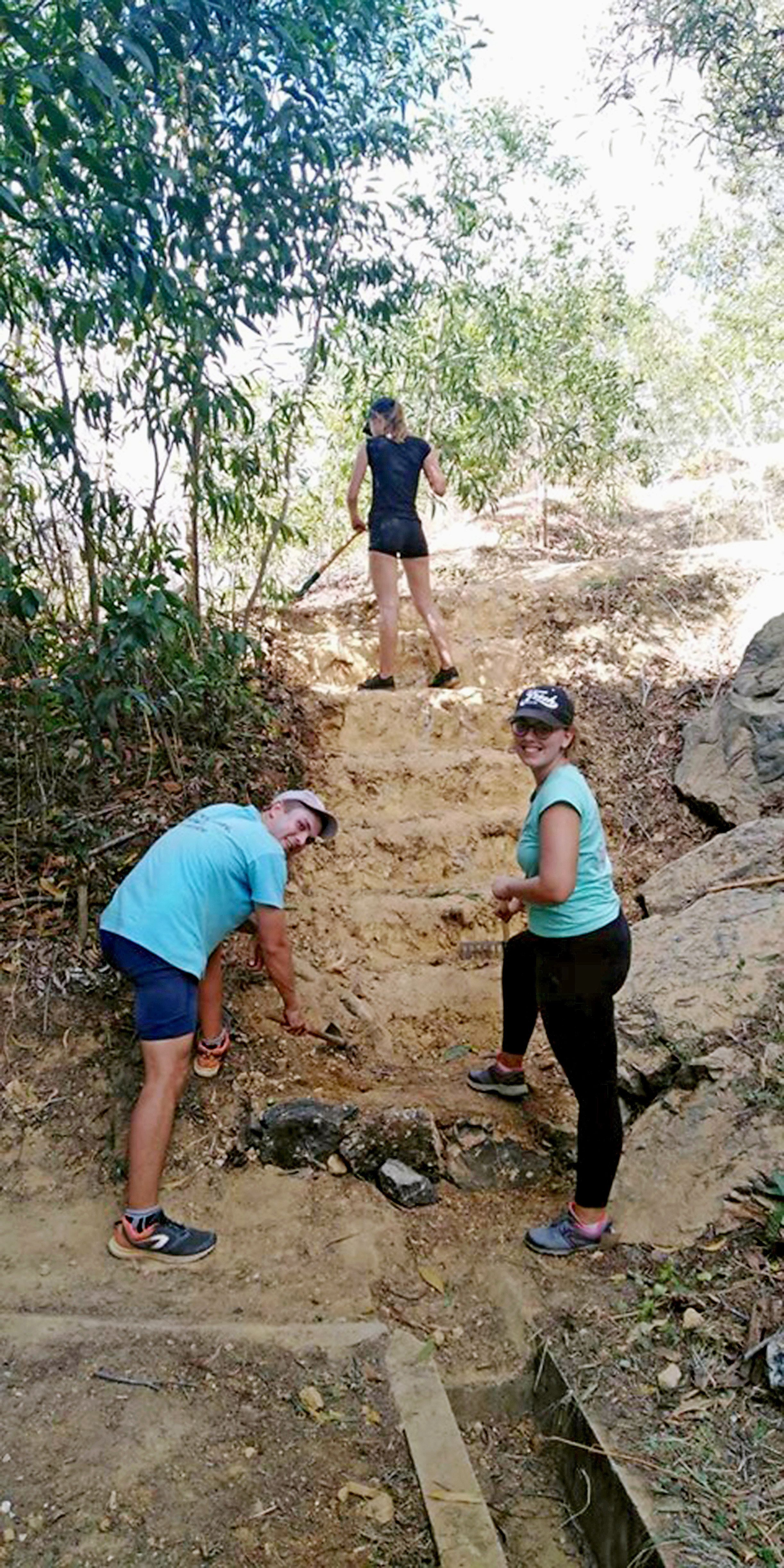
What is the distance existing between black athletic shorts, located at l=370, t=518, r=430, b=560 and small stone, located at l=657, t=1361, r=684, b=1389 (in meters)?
4.79

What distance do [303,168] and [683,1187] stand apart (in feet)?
14.8

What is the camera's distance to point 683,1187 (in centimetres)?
306

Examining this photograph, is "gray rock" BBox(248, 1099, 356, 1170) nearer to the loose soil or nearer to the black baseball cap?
the loose soil

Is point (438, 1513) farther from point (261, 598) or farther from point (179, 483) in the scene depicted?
point (261, 598)

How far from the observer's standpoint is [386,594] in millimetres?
6164

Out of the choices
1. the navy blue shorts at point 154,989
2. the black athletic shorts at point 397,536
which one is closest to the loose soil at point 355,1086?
the navy blue shorts at point 154,989

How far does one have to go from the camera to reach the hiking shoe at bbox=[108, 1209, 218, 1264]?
9.92 ft

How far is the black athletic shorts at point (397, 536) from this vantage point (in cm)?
614

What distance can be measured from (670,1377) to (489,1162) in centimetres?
→ 110

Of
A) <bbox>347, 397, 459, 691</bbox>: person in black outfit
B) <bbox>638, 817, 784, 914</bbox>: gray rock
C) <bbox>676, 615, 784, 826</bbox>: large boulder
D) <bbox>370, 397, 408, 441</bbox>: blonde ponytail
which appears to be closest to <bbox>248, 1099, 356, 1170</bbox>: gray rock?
<bbox>638, 817, 784, 914</bbox>: gray rock

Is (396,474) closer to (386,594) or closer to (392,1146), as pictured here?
(386,594)

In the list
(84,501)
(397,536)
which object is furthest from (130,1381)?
(397,536)

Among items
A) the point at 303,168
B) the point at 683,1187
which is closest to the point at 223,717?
the point at 303,168

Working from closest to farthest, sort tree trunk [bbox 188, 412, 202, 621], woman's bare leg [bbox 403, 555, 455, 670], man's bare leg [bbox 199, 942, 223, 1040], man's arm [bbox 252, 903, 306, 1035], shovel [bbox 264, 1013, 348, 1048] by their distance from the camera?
man's arm [bbox 252, 903, 306, 1035] < man's bare leg [bbox 199, 942, 223, 1040] < shovel [bbox 264, 1013, 348, 1048] < tree trunk [bbox 188, 412, 202, 621] < woman's bare leg [bbox 403, 555, 455, 670]
